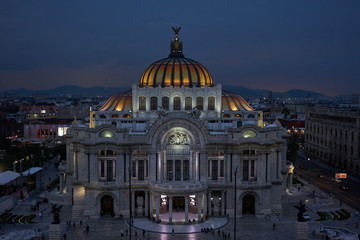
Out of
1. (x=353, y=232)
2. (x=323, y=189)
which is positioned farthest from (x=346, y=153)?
(x=353, y=232)

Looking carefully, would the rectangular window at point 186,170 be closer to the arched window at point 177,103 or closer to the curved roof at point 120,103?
the arched window at point 177,103

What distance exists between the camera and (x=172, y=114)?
6544cm

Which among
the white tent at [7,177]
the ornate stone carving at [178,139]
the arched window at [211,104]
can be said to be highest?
the arched window at [211,104]

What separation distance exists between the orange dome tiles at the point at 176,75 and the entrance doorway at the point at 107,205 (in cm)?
2507

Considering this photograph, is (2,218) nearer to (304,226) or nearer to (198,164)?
(198,164)

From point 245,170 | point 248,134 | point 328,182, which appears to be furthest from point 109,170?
point 328,182

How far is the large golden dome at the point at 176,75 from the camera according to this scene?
7912cm

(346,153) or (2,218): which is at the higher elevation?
(346,153)

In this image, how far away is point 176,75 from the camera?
79.4 meters

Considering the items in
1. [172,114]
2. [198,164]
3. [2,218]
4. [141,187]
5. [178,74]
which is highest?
[178,74]

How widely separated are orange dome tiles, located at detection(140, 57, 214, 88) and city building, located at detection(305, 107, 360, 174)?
47040mm

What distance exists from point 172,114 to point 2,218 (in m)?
34.5

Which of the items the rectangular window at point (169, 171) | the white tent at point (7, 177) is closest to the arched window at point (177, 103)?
the rectangular window at point (169, 171)

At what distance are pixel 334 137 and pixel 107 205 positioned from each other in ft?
249
